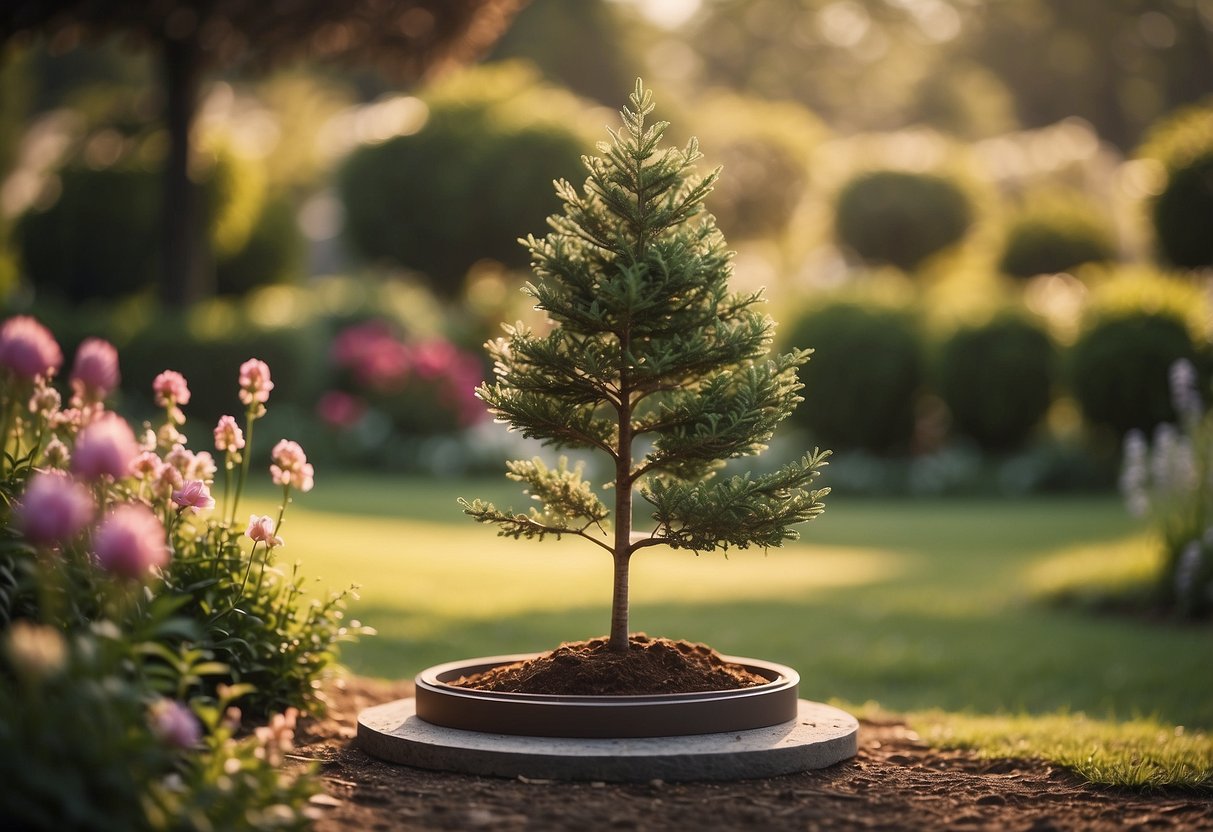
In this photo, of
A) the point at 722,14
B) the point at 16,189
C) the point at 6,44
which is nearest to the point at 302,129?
the point at 16,189

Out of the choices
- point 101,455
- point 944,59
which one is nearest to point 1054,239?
point 101,455

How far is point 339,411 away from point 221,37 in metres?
4.38

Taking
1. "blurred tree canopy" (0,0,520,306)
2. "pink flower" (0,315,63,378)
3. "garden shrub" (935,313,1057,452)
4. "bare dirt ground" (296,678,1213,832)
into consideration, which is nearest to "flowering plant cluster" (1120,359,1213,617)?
"bare dirt ground" (296,678,1213,832)

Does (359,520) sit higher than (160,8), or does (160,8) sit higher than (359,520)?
(160,8)

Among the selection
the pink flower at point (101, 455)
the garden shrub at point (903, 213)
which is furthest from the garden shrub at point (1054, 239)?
the pink flower at point (101, 455)

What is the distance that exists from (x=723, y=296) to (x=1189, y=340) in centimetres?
1010

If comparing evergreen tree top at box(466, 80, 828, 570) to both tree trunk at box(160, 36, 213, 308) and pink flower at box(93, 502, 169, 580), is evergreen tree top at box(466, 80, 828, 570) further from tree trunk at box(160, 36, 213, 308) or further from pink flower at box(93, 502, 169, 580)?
tree trunk at box(160, 36, 213, 308)

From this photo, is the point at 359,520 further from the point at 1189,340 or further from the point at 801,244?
the point at 801,244

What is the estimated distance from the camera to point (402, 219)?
22.6m

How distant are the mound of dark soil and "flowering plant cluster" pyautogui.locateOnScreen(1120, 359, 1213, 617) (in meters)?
4.43

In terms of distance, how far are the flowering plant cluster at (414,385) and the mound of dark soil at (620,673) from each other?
12509 mm

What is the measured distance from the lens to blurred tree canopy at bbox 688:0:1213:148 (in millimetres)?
39531

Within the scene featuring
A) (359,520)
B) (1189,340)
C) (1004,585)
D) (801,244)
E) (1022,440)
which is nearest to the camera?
(1004,585)

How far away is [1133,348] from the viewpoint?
1222 cm
